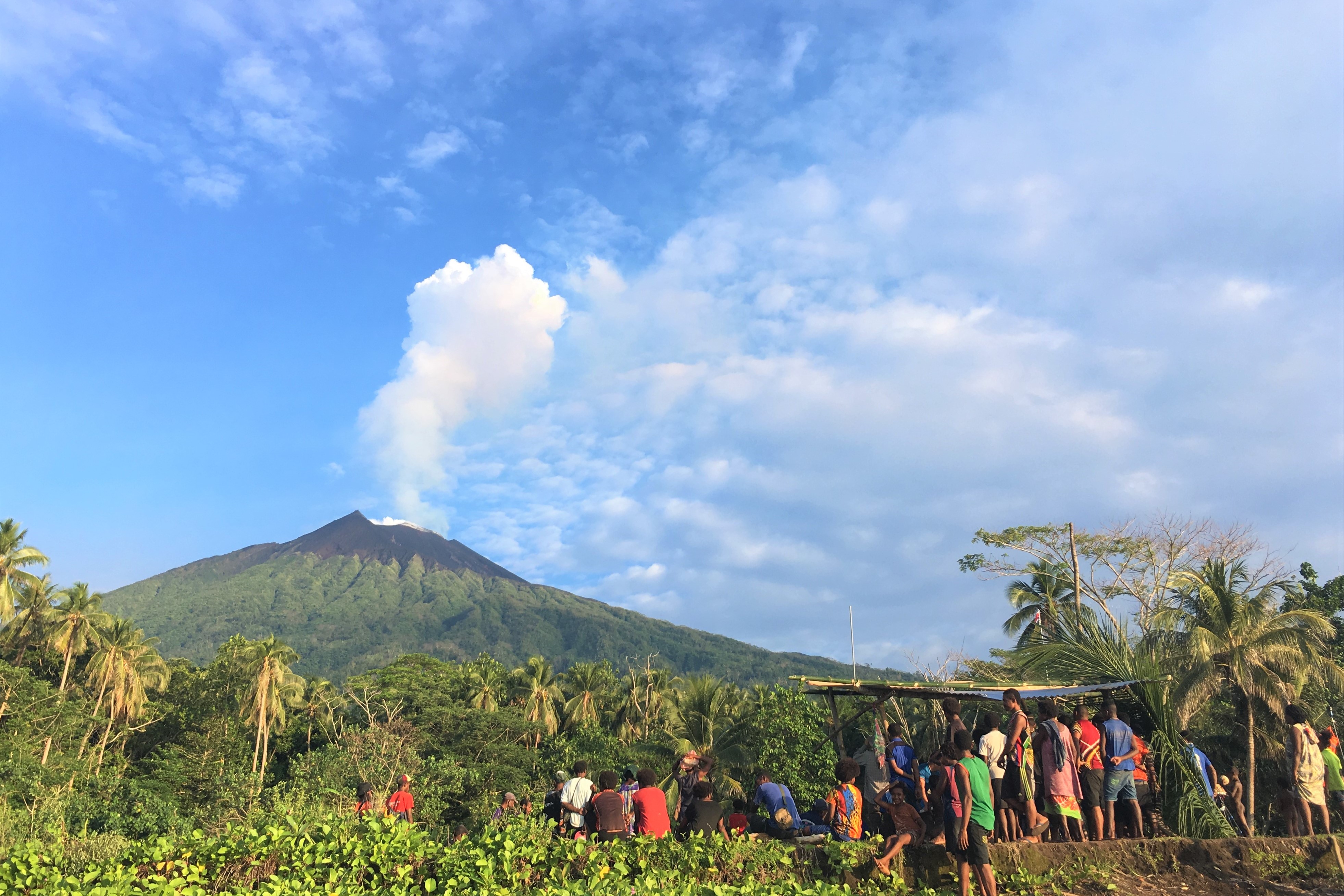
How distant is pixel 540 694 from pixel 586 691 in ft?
9.40

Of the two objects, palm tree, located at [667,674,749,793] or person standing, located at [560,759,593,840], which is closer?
person standing, located at [560,759,593,840]

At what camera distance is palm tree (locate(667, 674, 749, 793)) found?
27.9 metres

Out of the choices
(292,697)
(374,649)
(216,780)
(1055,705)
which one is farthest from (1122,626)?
(374,649)

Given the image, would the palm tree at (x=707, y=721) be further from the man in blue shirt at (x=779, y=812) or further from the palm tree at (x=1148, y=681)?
the man in blue shirt at (x=779, y=812)

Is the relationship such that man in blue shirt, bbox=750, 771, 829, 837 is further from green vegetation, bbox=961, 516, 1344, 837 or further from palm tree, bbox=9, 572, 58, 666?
palm tree, bbox=9, 572, 58, 666

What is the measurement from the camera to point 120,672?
3875 cm

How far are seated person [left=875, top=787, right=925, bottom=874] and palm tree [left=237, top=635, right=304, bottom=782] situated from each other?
1497 inches

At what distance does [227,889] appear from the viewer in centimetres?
536

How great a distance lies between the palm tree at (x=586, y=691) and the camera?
154ft

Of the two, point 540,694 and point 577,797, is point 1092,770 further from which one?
point 540,694

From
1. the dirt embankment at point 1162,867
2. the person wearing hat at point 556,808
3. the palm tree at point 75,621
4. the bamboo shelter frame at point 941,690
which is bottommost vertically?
the dirt embankment at point 1162,867

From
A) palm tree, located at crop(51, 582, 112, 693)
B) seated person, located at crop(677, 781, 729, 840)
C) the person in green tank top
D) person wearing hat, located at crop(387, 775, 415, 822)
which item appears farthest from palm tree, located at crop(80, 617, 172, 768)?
the person in green tank top

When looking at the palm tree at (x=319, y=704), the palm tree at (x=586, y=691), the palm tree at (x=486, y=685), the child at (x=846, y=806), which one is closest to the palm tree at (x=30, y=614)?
the palm tree at (x=319, y=704)

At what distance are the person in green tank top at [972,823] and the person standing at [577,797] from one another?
3.56 meters
